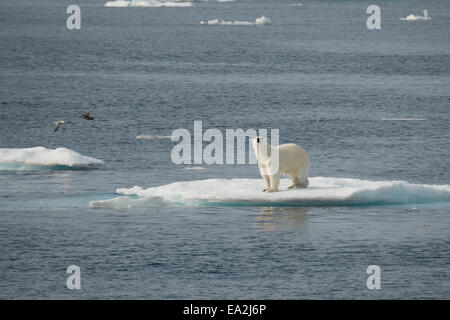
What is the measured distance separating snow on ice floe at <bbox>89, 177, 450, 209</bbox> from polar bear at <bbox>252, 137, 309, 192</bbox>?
1.25ft

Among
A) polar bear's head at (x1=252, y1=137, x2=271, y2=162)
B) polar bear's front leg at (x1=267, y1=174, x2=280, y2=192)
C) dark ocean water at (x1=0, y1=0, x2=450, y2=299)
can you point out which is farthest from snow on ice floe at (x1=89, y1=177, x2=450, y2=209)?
polar bear's head at (x1=252, y1=137, x2=271, y2=162)

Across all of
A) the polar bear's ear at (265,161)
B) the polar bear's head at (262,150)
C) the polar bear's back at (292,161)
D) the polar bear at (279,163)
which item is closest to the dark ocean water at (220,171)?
the polar bear at (279,163)

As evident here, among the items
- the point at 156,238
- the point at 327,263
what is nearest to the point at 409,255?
the point at 327,263

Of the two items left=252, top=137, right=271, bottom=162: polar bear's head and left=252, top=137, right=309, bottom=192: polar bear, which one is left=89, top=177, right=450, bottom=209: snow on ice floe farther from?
left=252, top=137, right=271, bottom=162: polar bear's head

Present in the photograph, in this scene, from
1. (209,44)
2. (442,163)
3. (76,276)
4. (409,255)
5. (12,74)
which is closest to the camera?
(76,276)

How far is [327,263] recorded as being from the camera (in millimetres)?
27031

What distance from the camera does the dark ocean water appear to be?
2600 centimetres

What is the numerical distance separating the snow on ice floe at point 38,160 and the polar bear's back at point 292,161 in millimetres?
10663

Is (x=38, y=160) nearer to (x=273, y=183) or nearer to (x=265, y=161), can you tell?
(x=265, y=161)

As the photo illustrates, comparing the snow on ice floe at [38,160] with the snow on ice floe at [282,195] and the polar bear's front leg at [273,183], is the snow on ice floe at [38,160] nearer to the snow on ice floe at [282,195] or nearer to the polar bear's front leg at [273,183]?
the snow on ice floe at [282,195]

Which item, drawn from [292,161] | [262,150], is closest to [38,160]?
[262,150]

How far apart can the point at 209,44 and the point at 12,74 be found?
136ft

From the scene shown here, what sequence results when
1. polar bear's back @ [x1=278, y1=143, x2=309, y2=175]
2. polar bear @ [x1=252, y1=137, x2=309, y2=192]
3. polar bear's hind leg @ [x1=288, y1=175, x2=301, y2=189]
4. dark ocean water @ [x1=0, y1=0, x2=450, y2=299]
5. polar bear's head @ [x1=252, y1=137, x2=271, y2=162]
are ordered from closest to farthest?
dark ocean water @ [x1=0, y1=0, x2=450, y2=299], polar bear @ [x1=252, y1=137, x2=309, y2=192], polar bear's head @ [x1=252, y1=137, x2=271, y2=162], polar bear's back @ [x1=278, y1=143, x2=309, y2=175], polar bear's hind leg @ [x1=288, y1=175, x2=301, y2=189]
